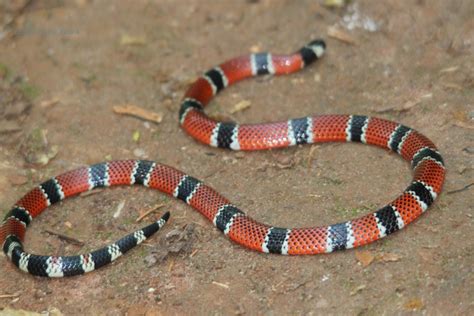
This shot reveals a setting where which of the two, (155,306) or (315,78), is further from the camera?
(315,78)

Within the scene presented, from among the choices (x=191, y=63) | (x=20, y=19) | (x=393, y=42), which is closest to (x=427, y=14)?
(x=393, y=42)

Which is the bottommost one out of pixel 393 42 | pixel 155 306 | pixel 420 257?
pixel 155 306

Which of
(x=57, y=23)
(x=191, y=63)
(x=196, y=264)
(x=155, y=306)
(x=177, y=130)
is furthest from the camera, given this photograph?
(x=57, y=23)

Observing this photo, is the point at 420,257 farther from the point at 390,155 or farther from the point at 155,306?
the point at 155,306

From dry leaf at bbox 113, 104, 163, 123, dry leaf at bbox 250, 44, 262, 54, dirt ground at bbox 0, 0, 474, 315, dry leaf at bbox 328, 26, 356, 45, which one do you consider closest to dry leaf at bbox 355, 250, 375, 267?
dirt ground at bbox 0, 0, 474, 315

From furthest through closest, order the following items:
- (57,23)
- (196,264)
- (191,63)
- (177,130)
A: (57,23) → (191,63) → (177,130) → (196,264)
